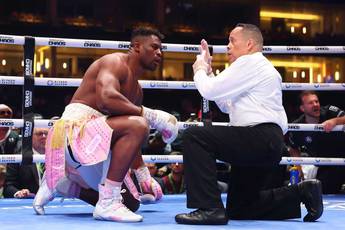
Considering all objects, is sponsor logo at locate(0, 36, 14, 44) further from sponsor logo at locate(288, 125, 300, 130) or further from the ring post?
sponsor logo at locate(288, 125, 300, 130)

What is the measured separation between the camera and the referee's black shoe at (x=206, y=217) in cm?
226

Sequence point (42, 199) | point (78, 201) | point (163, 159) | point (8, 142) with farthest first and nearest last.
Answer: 1. point (8, 142)
2. point (163, 159)
3. point (78, 201)
4. point (42, 199)

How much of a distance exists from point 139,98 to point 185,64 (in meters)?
10.2

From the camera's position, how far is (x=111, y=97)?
7.88 feet

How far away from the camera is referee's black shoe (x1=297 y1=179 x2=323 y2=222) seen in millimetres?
2414

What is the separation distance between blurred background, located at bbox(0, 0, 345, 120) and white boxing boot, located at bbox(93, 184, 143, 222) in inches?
257

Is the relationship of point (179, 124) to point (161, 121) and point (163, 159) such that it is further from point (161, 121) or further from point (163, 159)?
point (161, 121)

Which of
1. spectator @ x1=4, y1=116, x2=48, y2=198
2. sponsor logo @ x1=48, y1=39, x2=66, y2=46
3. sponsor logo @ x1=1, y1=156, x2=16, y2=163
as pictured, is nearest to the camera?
sponsor logo @ x1=1, y1=156, x2=16, y2=163

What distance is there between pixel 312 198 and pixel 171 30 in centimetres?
992

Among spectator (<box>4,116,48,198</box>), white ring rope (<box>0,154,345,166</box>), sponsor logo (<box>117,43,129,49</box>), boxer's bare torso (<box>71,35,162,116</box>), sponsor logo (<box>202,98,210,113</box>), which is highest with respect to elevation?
sponsor logo (<box>117,43,129,49</box>)

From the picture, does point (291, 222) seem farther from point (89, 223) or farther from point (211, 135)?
point (89, 223)

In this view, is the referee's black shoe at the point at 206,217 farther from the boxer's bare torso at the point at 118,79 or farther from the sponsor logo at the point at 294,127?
the sponsor logo at the point at 294,127

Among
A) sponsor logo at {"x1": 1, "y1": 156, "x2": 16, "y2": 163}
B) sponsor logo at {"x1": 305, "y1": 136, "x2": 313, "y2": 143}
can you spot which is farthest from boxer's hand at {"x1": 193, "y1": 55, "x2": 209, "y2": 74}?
sponsor logo at {"x1": 305, "y1": 136, "x2": 313, "y2": 143}

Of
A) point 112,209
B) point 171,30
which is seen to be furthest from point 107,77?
point 171,30
